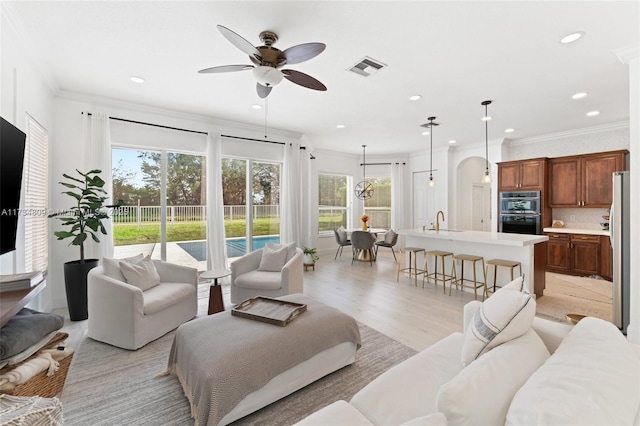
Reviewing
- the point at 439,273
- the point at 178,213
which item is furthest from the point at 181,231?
the point at 439,273

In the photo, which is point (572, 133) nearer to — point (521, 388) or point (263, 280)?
point (263, 280)

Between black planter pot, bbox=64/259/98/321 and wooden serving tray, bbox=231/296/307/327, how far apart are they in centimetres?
230

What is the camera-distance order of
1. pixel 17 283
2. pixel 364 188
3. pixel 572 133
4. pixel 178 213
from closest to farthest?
pixel 17 283
pixel 178 213
pixel 572 133
pixel 364 188

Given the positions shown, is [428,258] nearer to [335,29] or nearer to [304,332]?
[304,332]

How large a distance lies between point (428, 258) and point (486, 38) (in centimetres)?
359

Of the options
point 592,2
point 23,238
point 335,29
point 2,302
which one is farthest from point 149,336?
point 592,2

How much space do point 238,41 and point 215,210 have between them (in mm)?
3401

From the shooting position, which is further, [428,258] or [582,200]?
[582,200]

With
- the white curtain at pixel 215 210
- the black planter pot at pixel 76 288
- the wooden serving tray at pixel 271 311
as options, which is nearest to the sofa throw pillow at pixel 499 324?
the wooden serving tray at pixel 271 311

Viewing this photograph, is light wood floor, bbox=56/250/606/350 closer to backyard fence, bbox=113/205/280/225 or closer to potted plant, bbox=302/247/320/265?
potted plant, bbox=302/247/320/265

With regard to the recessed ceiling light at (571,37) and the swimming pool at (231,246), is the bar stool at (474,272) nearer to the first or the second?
the recessed ceiling light at (571,37)

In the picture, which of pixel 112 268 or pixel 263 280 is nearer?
pixel 112 268

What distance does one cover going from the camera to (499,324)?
4.48 ft

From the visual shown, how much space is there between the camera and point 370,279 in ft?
17.2
